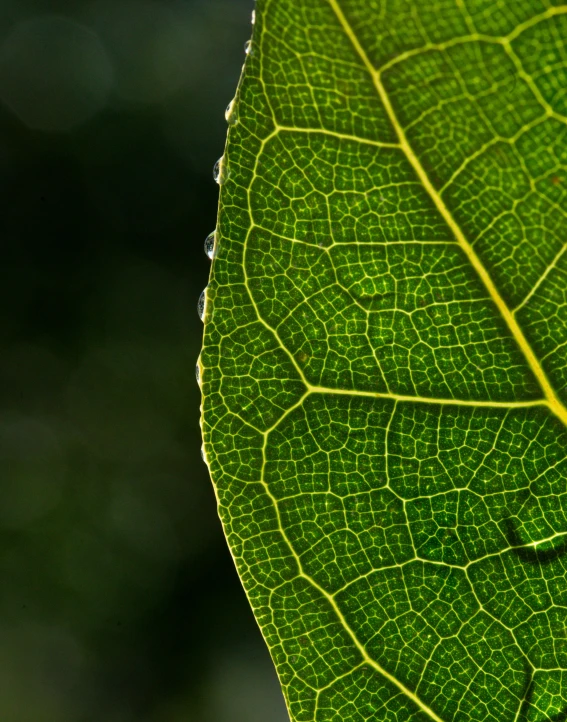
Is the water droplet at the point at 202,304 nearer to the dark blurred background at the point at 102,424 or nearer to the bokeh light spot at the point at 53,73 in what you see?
the dark blurred background at the point at 102,424

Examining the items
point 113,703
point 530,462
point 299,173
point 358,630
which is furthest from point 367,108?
point 113,703

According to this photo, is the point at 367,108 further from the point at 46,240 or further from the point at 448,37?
the point at 46,240

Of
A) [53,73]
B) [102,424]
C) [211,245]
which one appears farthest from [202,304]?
[53,73]

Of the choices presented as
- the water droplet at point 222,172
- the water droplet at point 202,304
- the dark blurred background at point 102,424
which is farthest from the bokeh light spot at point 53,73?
the water droplet at point 222,172

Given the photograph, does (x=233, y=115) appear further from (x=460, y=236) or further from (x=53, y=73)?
(x=53, y=73)

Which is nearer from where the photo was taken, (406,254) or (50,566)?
(406,254)
